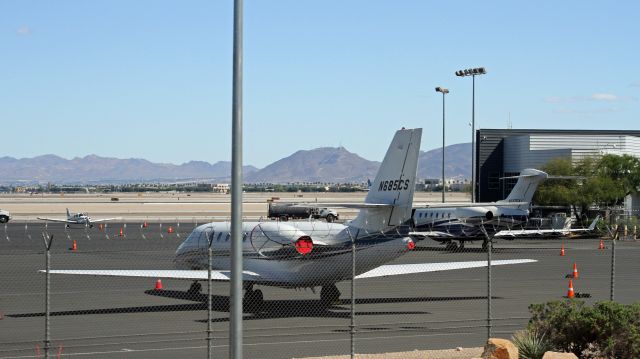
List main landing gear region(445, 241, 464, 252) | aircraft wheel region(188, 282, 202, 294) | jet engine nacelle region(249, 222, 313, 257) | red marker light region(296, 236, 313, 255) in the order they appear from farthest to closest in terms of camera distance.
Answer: main landing gear region(445, 241, 464, 252) → aircraft wheel region(188, 282, 202, 294) → jet engine nacelle region(249, 222, 313, 257) → red marker light region(296, 236, 313, 255)

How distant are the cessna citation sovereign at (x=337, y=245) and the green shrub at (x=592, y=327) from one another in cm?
756

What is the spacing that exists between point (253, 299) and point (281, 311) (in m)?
1.33

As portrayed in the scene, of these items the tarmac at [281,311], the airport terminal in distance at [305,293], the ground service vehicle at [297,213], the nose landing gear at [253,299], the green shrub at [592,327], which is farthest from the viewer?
the ground service vehicle at [297,213]

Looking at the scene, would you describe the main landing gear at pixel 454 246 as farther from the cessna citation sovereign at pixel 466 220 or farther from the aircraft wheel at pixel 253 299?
the aircraft wheel at pixel 253 299

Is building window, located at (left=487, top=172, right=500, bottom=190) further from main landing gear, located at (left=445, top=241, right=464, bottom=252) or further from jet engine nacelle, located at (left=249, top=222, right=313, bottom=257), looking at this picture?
jet engine nacelle, located at (left=249, top=222, right=313, bottom=257)

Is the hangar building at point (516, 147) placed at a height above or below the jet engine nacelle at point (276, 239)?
above

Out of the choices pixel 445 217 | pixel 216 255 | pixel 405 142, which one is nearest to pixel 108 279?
pixel 216 255

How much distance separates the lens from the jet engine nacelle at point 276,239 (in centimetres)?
2525

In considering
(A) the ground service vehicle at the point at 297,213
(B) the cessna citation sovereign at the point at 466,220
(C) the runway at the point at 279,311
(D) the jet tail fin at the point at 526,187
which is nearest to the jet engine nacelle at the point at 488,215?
(B) the cessna citation sovereign at the point at 466,220

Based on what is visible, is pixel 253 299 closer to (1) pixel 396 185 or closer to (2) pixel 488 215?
(1) pixel 396 185

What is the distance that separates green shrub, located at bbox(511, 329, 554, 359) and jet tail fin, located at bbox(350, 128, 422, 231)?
8502 millimetres

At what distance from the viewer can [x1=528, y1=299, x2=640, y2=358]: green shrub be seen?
16.2 metres

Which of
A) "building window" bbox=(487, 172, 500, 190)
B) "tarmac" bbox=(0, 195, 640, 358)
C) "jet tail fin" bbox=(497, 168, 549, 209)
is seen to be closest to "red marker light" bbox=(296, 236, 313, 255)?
"tarmac" bbox=(0, 195, 640, 358)

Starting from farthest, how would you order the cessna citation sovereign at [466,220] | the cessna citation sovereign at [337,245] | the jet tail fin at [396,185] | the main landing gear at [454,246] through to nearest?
the cessna citation sovereign at [466,220]
the main landing gear at [454,246]
the jet tail fin at [396,185]
the cessna citation sovereign at [337,245]
